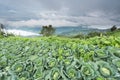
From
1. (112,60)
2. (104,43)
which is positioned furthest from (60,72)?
(104,43)

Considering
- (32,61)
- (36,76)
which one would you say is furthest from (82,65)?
(32,61)

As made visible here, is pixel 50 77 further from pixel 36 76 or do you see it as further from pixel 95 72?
pixel 95 72

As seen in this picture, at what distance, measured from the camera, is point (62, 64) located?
2.95m

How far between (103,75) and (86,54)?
20.6 inches

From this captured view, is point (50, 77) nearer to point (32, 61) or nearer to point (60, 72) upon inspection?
point (60, 72)

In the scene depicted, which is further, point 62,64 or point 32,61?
point 32,61

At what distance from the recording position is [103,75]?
8.82 feet

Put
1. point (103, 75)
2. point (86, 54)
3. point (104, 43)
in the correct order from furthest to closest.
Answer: point (104, 43) < point (86, 54) < point (103, 75)

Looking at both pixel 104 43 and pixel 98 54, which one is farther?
pixel 104 43

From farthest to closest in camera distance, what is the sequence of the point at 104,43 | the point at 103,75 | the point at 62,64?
the point at 104,43 → the point at 62,64 → the point at 103,75

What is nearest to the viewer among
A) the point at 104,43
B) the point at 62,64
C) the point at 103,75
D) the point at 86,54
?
the point at 103,75

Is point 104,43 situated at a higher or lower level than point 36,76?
higher

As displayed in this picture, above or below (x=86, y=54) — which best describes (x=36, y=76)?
below

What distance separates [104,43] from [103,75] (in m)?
1.04
